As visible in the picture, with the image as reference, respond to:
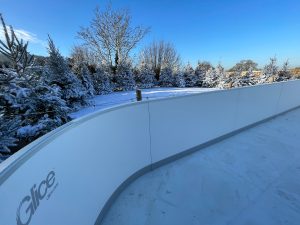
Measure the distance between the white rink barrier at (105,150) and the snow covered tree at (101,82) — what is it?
399 inches

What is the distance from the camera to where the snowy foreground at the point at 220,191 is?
6.03ft

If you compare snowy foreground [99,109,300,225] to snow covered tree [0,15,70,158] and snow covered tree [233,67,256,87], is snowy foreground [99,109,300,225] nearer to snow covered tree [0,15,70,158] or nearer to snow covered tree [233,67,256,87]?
snow covered tree [0,15,70,158]

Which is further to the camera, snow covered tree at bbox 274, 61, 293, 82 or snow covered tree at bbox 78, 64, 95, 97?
snow covered tree at bbox 274, 61, 293, 82

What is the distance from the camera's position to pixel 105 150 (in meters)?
1.79

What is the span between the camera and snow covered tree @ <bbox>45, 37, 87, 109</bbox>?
741 cm

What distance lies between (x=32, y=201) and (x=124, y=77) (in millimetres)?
13357

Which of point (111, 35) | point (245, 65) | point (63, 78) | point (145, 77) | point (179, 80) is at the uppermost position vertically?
point (111, 35)

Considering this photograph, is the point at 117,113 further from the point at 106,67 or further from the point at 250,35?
the point at 250,35

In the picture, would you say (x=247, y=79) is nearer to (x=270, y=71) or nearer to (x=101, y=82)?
(x=270, y=71)

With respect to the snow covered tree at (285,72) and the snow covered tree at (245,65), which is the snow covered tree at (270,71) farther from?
the snow covered tree at (245,65)

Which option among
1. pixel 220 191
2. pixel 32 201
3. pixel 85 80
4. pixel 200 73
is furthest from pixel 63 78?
pixel 200 73

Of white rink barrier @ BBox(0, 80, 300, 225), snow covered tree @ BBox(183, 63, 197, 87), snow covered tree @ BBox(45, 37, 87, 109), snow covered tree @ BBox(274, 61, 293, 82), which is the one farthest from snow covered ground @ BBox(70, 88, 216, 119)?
snow covered tree @ BBox(274, 61, 293, 82)

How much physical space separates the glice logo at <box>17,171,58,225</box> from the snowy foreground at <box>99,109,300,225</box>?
122 centimetres

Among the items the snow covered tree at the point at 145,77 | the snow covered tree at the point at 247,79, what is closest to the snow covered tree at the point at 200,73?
the snow covered tree at the point at 145,77
